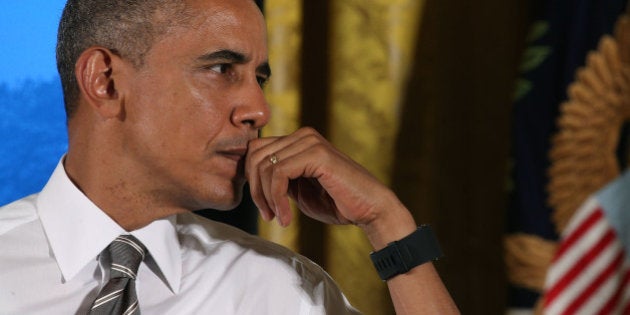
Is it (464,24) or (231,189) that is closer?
(231,189)

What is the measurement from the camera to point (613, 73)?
1514 millimetres

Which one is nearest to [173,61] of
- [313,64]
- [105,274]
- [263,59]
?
[263,59]

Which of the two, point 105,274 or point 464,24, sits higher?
point 464,24

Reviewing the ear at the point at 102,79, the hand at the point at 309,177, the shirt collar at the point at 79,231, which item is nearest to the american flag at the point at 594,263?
the hand at the point at 309,177

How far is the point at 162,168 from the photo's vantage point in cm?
150

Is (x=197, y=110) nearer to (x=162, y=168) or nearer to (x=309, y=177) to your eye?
(x=162, y=168)

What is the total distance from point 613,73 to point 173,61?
750mm

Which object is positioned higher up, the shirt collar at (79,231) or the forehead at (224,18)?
the forehead at (224,18)

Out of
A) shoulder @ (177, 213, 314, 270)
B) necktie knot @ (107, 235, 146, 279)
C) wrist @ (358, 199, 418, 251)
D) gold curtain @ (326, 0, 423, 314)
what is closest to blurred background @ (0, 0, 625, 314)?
gold curtain @ (326, 0, 423, 314)

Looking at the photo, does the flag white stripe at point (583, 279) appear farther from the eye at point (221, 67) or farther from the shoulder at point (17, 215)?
the shoulder at point (17, 215)

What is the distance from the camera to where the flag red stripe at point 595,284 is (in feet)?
4.93

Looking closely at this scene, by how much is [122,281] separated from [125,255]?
0.06m

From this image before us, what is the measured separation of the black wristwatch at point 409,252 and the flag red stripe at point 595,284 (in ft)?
0.83

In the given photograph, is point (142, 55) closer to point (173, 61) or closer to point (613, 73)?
point (173, 61)
